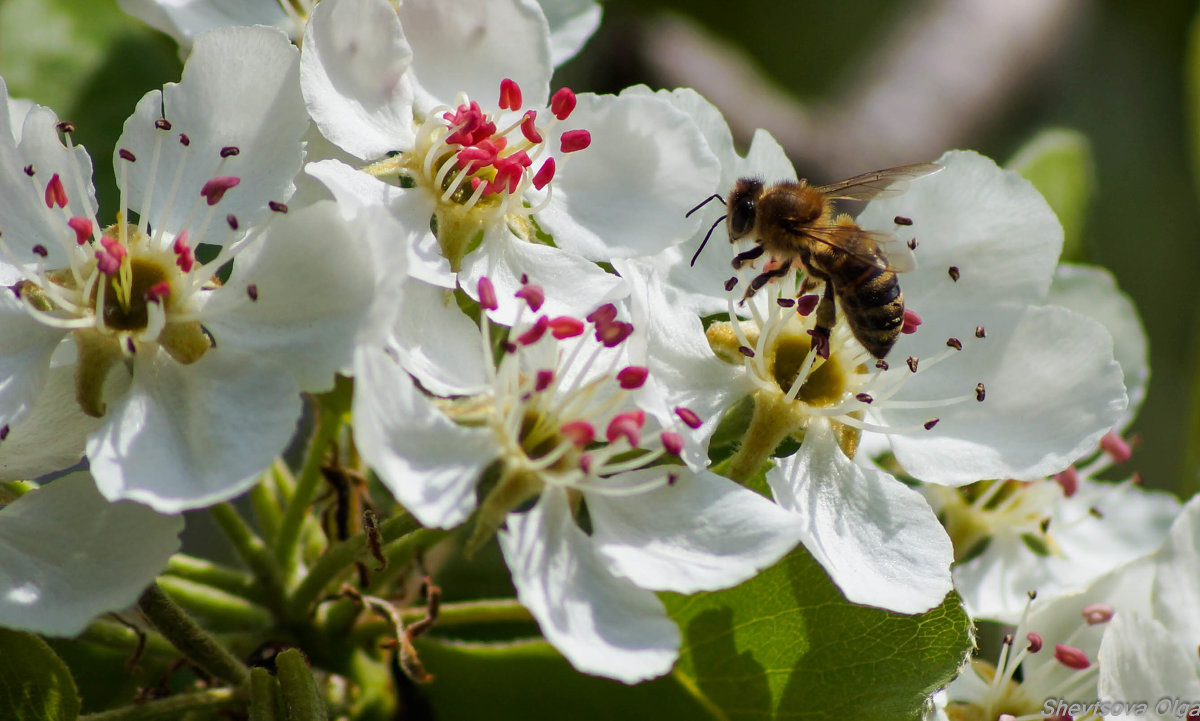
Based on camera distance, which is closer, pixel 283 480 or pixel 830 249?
pixel 830 249

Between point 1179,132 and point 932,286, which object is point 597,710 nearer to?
point 932,286

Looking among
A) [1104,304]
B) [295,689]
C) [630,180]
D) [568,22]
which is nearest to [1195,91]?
[1104,304]

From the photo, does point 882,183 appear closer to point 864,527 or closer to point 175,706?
point 864,527

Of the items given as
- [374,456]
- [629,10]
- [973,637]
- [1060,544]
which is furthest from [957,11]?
[374,456]

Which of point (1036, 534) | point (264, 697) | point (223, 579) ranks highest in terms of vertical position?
point (1036, 534)

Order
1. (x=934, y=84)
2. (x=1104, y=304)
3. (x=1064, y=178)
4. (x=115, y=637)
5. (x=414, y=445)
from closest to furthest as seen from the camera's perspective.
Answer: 1. (x=414, y=445)
2. (x=115, y=637)
3. (x=1104, y=304)
4. (x=1064, y=178)
5. (x=934, y=84)

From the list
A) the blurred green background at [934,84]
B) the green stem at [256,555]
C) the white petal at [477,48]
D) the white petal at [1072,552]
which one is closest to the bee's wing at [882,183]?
the white petal at [477,48]

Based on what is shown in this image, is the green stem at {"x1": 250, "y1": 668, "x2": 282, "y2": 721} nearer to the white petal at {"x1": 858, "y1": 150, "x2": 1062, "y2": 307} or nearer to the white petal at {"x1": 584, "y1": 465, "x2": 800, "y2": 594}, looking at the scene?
the white petal at {"x1": 584, "y1": 465, "x2": 800, "y2": 594}
